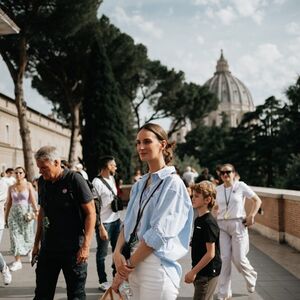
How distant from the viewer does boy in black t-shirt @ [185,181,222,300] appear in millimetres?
3762

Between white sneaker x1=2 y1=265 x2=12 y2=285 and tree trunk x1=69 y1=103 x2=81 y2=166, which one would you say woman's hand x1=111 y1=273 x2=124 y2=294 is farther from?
tree trunk x1=69 y1=103 x2=81 y2=166

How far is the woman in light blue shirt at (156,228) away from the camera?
2.47 m

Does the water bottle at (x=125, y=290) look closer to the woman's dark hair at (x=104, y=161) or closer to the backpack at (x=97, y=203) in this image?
the backpack at (x=97, y=203)

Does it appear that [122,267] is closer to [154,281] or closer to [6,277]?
[154,281]

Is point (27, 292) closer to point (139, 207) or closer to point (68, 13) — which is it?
point (139, 207)

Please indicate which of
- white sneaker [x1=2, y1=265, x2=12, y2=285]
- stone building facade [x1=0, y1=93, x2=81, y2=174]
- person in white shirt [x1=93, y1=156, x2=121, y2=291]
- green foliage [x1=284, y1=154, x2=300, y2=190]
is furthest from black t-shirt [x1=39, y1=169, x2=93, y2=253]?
stone building facade [x1=0, y1=93, x2=81, y2=174]

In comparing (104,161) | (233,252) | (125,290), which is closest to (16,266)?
(104,161)

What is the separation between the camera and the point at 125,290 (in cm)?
265

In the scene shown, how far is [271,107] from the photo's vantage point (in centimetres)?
4578

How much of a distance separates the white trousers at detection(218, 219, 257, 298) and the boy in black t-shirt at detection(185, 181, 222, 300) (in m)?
1.47

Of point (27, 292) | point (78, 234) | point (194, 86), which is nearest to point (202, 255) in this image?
point (78, 234)

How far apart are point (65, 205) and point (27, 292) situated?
256 cm

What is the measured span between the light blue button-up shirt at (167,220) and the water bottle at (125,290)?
288 millimetres

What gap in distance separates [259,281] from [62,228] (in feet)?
12.1
